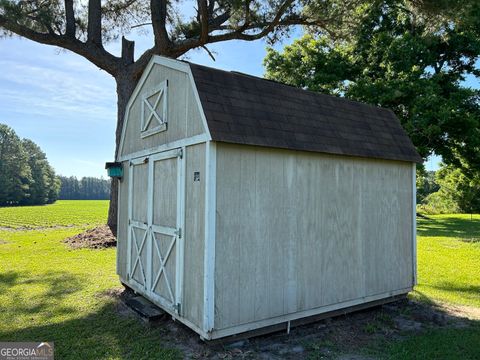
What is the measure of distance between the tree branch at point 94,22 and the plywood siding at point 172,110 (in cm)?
736

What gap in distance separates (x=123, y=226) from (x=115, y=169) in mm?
988

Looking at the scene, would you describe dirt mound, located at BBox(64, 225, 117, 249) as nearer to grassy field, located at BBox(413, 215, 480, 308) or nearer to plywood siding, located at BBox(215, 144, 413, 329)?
plywood siding, located at BBox(215, 144, 413, 329)

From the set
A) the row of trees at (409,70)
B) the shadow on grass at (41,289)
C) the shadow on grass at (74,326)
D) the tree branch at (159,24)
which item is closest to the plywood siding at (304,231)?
the shadow on grass at (74,326)

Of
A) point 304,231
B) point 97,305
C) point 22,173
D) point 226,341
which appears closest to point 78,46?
point 97,305

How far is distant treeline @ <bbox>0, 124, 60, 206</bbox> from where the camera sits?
157 ft

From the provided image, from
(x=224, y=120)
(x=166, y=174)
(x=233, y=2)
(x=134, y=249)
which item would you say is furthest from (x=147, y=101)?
(x=233, y=2)

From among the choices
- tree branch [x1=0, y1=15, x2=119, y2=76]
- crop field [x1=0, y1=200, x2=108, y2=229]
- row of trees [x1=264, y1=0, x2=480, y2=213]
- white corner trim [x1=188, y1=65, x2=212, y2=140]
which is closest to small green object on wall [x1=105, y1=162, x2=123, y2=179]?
white corner trim [x1=188, y1=65, x2=212, y2=140]

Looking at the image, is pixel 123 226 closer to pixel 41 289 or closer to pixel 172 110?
pixel 41 289

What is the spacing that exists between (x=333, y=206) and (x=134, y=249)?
3070 mm

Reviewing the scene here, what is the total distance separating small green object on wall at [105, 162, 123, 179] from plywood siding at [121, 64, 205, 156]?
47 centimetres

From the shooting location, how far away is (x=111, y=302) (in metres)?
5.10

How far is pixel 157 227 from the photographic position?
4.44m

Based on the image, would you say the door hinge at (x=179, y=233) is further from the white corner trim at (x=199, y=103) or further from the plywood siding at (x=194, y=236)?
the white corner trim at (x=199, y=103)

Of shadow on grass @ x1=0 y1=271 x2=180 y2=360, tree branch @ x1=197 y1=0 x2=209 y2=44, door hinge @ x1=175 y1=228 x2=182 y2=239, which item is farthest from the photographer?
tree branch @ x1=197 y1=0 x2=209 y2=44
